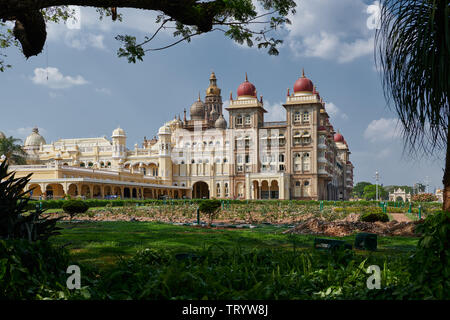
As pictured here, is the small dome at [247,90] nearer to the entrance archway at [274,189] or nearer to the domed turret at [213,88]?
the entrance archway at [274,189]

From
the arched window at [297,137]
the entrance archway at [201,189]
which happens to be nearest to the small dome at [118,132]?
the entrance archway at [201,189]

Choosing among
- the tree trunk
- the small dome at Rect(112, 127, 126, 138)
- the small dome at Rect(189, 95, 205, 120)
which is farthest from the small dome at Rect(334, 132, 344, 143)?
the tree trunk

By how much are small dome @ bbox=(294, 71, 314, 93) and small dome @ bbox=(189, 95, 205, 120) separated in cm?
2390

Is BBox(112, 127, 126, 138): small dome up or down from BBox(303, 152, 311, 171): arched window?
up

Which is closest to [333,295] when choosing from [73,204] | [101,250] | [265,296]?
[265,296]

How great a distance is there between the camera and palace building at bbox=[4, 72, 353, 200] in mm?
52188

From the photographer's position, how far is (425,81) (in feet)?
14.2

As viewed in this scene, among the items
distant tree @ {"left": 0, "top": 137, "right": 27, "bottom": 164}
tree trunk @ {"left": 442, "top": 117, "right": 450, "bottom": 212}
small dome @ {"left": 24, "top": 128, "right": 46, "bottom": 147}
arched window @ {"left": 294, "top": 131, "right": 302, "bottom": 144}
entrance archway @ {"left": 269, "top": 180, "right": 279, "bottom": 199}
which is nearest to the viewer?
tree trunk @ {"left": 442, "top": 117, "right": 450, "bottom": 212}

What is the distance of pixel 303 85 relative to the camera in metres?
53.9

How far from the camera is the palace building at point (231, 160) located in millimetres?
52188

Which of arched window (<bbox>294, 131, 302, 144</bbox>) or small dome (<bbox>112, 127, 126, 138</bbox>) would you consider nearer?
arched window (<bbox>294, 131, 302, 144</bbox>)

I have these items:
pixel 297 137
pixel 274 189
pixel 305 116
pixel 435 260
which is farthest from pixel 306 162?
pixel 435 260

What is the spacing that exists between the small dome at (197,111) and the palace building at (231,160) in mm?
5976

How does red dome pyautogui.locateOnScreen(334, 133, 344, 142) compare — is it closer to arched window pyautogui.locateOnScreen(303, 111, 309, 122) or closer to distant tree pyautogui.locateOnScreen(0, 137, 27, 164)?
arched window pyautogui.locateOnScreen(303, 111, 309, 122)
